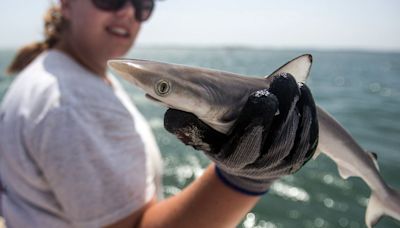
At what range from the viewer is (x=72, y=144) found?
6.57ft

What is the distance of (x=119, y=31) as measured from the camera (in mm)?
2945

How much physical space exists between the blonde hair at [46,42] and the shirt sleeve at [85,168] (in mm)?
1320

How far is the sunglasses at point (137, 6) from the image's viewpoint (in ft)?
9.17

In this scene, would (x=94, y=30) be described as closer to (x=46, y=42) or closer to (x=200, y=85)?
(x=46, y=42)

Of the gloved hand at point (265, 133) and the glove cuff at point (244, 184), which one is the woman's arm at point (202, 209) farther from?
the gloved hand at point (265, 133)

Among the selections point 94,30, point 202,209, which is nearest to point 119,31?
point 94,30

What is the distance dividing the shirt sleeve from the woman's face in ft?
2.73

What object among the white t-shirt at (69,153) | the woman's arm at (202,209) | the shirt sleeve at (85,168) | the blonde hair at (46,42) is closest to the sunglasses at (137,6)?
the blonde hair at (46,42)

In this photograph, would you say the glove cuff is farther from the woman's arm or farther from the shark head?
the shark head

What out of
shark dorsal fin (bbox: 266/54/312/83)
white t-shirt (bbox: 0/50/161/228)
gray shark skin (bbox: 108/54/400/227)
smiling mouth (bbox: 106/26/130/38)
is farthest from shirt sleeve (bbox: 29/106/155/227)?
shark dorsal fin (bbox: 266/54/312/83)

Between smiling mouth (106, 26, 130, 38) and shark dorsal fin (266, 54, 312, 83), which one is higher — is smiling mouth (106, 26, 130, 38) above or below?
below

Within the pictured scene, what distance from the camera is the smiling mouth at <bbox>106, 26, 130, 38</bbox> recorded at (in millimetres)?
2883

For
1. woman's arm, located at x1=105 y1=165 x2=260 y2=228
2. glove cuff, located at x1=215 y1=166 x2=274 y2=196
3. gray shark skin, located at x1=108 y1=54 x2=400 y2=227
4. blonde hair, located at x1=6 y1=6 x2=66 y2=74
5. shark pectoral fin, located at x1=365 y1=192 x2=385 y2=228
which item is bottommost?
shark pectoral fin, located at x1=365 y1=192 x2=385 y2=228

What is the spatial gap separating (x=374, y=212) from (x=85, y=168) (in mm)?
2119
